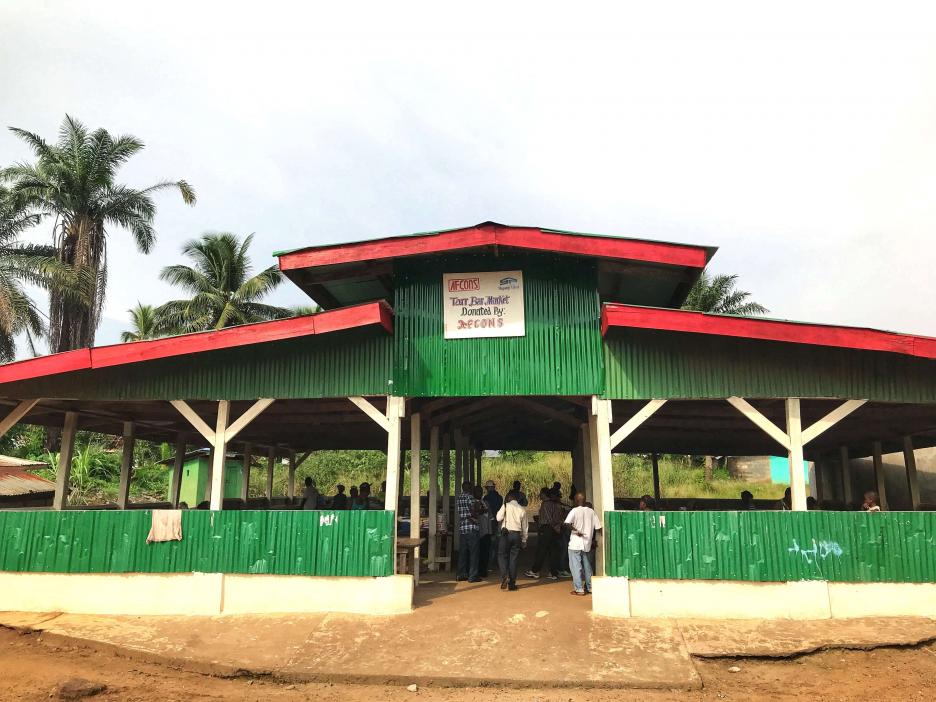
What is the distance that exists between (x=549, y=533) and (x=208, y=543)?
5499mm

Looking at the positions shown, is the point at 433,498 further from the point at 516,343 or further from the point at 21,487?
the point at 21,487

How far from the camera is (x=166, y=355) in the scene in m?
8.95

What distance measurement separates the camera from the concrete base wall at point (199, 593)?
28.0 feet

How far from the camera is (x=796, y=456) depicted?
8.53 m

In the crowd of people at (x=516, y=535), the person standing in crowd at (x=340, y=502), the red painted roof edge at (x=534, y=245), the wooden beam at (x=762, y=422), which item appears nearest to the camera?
the wooden beam at (x=762, y=422)

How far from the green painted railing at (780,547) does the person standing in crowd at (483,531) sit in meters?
2.96

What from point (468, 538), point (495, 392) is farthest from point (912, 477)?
point (495, 392)

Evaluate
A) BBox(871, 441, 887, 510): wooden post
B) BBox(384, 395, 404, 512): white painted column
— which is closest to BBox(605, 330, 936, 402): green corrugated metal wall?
BBox(384, 395, 404, 512): white painted column

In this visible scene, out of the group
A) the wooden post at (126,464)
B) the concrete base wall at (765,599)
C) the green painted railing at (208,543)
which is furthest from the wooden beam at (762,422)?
the wooden post at (126,464)

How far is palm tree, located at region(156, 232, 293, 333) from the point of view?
96.6 ft

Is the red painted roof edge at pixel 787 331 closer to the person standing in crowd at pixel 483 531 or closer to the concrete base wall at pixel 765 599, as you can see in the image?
the concrete base wall at pixel 765 599

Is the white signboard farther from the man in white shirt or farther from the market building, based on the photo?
the man in white shirt

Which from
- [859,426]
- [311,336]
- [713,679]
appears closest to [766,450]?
[859,426]

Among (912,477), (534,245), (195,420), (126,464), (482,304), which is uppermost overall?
(534,245)
